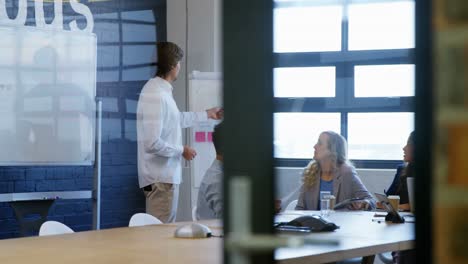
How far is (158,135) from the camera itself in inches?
232

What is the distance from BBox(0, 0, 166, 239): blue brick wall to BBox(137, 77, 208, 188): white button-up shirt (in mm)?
1147

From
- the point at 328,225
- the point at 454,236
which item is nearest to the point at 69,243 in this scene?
the point at 328,225

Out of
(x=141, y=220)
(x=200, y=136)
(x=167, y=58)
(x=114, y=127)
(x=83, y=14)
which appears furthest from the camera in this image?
(x=200, y=136)

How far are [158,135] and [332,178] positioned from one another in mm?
1192

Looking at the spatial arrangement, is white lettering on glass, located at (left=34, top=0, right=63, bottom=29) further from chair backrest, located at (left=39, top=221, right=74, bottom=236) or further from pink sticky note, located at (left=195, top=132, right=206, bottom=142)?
chair backrest, located at (left=39, top=221, right=74, bottom=236)

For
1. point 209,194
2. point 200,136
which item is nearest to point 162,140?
point 209,194

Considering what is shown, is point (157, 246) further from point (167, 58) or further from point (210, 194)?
point (167, 58)

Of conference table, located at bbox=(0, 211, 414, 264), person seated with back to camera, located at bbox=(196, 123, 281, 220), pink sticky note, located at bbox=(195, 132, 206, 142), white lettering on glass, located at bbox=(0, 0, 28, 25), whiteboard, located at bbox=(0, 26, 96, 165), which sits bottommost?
conference table, located at bbox=(0, 211, 414, 264)

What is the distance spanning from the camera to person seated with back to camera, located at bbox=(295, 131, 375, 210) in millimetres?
5520

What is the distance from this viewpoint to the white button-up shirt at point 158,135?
5.90m

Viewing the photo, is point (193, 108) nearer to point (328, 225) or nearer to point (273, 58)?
point (328, 225)

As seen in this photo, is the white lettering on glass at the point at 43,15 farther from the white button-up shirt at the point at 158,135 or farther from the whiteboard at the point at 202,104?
the white button-up shirt at the point at 158,135

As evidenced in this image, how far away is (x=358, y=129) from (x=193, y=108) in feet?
4.66

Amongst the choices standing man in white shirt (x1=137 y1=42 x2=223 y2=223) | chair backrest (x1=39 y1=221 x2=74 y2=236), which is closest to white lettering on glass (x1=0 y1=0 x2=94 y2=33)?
standing man in white shirt (x1=137 y1=42 x2=223 y2=223)
